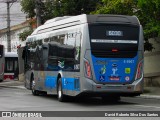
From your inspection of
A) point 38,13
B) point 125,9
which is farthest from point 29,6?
point 125,9

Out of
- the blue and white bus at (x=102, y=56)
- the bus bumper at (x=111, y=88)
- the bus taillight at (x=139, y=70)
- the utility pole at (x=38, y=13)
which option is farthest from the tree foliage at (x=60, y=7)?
the bus bumper at (x=111, y=88)

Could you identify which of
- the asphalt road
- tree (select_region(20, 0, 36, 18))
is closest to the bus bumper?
the asphalt road

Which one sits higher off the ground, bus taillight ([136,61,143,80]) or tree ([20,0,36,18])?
tree ([20,0,36,18])

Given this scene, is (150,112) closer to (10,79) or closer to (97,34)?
(97,34)

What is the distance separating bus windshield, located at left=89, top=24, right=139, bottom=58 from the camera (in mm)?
18969

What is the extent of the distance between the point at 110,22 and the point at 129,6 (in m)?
7.49

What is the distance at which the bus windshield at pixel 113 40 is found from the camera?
62.2 feet

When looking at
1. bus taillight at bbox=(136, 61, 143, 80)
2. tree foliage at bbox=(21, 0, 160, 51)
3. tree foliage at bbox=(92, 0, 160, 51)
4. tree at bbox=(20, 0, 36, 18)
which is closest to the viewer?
bus taillight at bbox=(136, 61, 143, 80)

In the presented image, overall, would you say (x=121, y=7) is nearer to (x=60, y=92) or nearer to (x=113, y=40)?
(x=60, y=92)

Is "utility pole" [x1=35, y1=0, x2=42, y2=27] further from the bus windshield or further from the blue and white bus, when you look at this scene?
the bus windshield

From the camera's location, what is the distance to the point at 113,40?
62.7ft

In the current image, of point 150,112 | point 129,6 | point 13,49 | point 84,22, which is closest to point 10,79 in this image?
point 13,49

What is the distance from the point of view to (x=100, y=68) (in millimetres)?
18906

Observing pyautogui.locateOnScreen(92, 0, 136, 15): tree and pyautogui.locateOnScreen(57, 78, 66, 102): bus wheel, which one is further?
pyautogui.locateOnScreen(92, 0, 136, 15): tree
